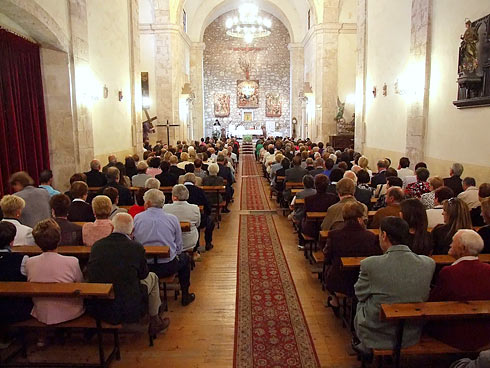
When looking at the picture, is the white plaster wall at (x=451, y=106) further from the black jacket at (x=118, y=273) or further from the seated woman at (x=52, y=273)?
the seated woman at (x=52, y=273)

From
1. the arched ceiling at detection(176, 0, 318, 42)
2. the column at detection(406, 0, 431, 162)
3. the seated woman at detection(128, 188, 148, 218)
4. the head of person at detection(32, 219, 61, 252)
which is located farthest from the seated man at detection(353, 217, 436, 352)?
the arched ceiling at detection(176, 0, 318, 42)

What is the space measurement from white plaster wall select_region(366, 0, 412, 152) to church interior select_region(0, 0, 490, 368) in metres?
0.07

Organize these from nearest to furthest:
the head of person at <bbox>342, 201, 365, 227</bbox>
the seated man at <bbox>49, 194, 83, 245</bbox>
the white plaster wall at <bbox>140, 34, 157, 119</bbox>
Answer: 1. the head of person at <bbox>342, 201, 365, 227</bbox>
2. the seated man at <bbox>49, 194, 83, 245</bbox>
3. the white plaster wall at <bbox>140, 34, 157, 119</bbox>

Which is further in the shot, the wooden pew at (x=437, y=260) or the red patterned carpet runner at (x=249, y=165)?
the red patterned carpet runner at (x=249, y=165)

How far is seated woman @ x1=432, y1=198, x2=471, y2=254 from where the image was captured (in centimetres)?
353

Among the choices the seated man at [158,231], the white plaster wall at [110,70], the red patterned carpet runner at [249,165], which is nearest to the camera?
the seated man at [158,231]

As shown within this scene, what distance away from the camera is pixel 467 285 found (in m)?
2.74

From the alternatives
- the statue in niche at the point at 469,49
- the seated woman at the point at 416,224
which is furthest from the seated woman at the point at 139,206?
the statue in niche at the point at 469,49

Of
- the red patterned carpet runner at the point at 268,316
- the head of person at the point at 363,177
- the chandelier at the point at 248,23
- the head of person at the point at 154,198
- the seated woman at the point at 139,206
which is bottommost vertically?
the red patterned carpet runner at the point at 268,316

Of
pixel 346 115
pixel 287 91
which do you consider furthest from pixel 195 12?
pixel 346 115

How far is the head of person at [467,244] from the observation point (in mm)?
2742

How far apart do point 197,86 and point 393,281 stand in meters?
23.6

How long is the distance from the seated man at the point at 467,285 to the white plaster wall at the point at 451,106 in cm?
413

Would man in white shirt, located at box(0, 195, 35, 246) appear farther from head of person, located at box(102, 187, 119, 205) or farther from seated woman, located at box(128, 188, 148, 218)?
seated woman, located at box(128, 188, 148, 218)
